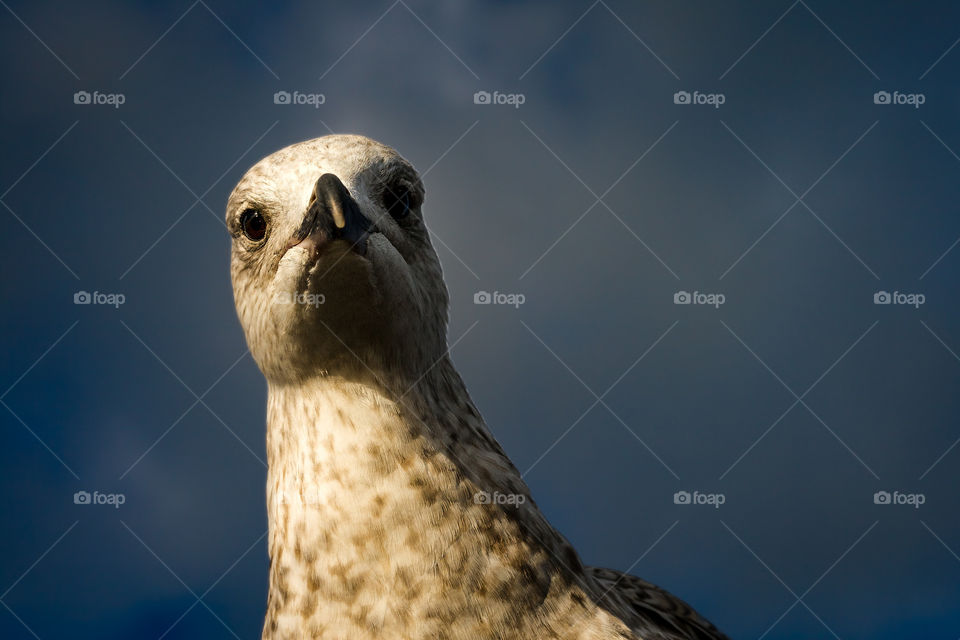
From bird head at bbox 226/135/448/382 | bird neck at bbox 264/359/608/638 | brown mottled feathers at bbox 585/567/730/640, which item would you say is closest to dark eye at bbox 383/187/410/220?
bird head at bbox 226/135/448/382

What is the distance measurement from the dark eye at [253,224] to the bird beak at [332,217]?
0.30m

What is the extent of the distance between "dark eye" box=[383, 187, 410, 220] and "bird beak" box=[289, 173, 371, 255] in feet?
0.94

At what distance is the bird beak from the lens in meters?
2.14

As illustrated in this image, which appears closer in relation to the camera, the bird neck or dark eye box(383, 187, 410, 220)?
the bird neck

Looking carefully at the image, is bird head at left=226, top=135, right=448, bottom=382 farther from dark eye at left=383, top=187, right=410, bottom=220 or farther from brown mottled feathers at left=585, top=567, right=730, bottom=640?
brown mottled feathers at left=585, top=567, right=730, bottom=640

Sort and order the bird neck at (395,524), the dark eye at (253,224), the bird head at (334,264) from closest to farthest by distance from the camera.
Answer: the bird neck at (395,524)
the bird head at (334,264)
the dark eye at (253,224)

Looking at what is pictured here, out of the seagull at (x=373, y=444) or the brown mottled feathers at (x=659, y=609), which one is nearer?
the seagull at (x=373, y=444)

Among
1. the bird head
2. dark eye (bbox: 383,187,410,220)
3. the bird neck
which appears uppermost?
dark eye (bbox: 383,187,410,220)

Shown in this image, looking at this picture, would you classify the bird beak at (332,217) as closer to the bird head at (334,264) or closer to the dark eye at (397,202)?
the bird head at (334,264)

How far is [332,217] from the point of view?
2143mm

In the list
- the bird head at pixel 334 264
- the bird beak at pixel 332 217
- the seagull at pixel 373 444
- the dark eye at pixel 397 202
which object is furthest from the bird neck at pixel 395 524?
the dark eye at pixel 397 202

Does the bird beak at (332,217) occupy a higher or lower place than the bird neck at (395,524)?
higher

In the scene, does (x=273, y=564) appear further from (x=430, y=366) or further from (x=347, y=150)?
(x=347, y=150)

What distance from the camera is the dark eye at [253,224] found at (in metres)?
2.48
